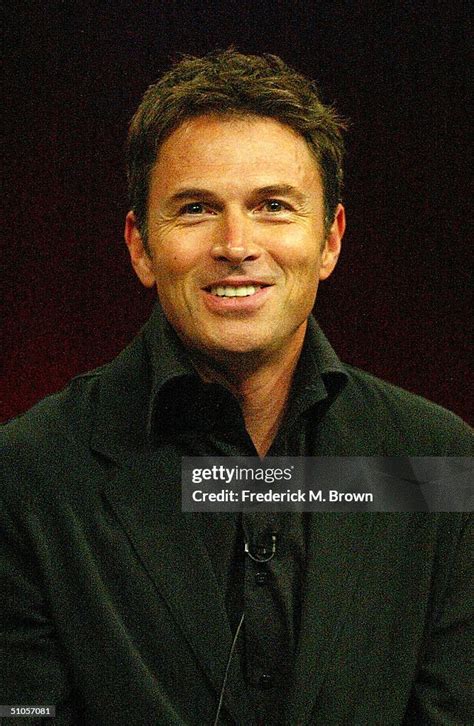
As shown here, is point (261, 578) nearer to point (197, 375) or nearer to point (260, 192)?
point (197, 375)

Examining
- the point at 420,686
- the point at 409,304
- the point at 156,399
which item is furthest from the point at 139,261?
the point at 420,686

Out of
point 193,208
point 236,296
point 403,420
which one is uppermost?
point 193,208

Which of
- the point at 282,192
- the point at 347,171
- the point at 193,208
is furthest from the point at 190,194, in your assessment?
the point at 347,171

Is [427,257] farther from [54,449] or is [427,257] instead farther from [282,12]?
[54,449]

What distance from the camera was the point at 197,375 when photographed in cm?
135

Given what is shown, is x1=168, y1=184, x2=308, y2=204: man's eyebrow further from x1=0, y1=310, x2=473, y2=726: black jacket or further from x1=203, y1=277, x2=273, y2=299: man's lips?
x1=0, y1=310, x2=473, y2=726: black jacket

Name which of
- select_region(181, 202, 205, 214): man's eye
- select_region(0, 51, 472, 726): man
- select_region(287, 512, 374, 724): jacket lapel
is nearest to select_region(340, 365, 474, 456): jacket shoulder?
select_region(0, 51, 472, 726): man

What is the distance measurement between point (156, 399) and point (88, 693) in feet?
1.30

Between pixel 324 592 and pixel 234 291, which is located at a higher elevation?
pixel 234 291

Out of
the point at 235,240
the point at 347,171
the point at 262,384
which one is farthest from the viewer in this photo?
the point at 347,171

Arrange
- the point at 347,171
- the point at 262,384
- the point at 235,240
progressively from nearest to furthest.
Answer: the point at 235,240, the point at 262,384, the point at 347,171

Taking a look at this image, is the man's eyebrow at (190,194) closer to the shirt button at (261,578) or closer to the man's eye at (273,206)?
the man's eye at (273,206)

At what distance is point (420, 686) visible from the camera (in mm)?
1350

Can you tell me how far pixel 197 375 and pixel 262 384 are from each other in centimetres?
11
